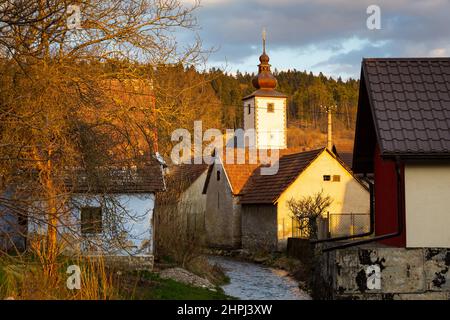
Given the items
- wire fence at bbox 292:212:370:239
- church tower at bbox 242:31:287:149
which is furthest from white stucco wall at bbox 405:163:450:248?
church tower at bbox 242:31:287:149

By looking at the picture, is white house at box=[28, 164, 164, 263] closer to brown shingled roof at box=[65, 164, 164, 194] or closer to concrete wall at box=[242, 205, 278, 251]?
brown shingled roof at box=[65, 164, 164, 194]

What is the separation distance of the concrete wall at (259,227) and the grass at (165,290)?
11.4 meters

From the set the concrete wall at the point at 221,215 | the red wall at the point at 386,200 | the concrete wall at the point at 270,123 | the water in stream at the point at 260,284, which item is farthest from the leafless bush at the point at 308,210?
the concrete wall at the point at 270,123

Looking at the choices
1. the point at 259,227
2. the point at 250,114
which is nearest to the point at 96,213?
the point at 259,227

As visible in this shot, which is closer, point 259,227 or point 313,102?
point 259,227

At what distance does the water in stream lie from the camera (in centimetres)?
1696

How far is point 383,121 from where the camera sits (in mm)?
12250

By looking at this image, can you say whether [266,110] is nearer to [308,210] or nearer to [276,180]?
[276,180]

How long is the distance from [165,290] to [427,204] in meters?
6.32

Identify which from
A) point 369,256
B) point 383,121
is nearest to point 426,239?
point 369,256

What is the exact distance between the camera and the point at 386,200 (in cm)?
1414

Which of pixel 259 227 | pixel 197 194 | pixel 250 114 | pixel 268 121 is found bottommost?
pixel 259 227

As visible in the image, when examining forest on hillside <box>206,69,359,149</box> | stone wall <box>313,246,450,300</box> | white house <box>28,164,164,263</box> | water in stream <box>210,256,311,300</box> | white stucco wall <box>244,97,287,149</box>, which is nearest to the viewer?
white house <box>28,164,164,263</box>

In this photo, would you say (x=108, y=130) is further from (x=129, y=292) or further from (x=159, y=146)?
(x=129, y=292)
